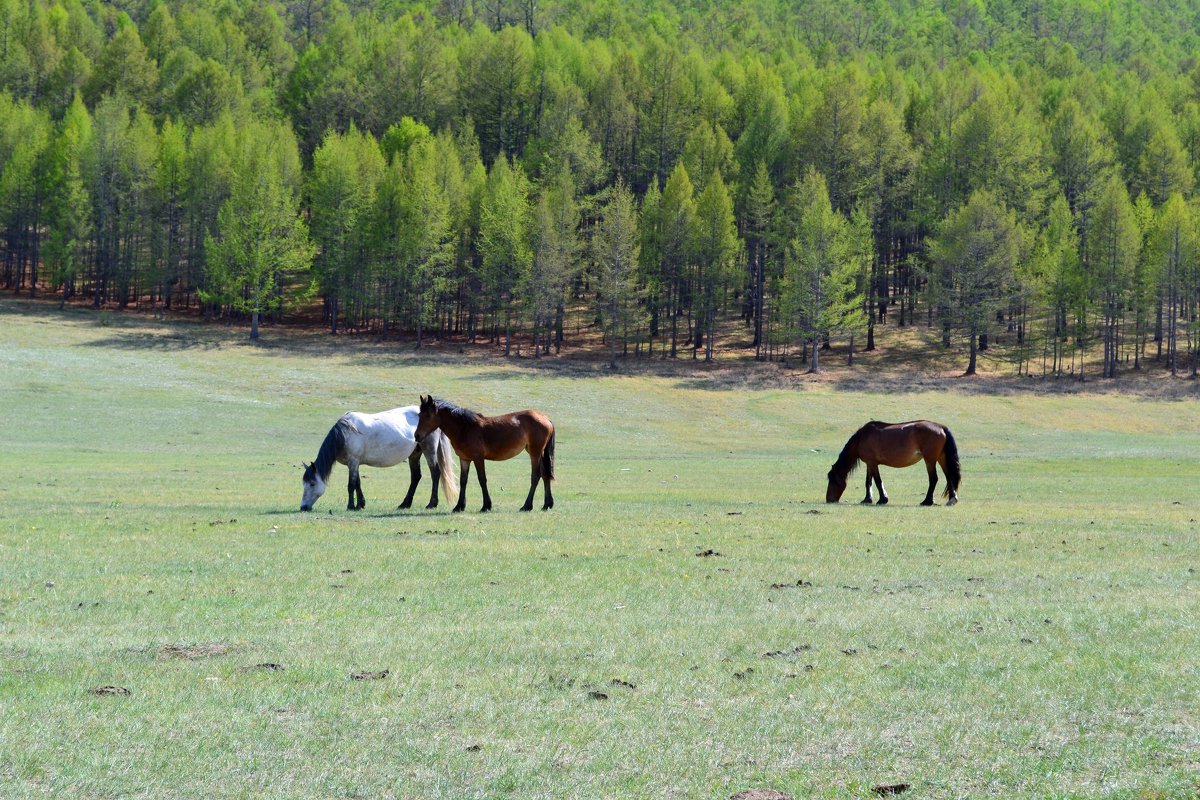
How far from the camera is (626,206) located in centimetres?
8862

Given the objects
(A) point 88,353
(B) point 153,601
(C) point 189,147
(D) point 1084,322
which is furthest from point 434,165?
(B) point 153,601

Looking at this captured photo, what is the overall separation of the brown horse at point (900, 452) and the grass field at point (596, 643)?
4.07 ft

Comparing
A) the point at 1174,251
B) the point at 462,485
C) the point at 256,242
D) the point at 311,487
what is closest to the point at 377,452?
the point at 311,487

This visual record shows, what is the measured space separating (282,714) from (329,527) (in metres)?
12.1

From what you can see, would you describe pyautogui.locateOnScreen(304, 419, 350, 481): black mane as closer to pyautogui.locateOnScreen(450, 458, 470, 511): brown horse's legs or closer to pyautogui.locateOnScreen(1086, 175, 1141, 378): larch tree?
pyautogui.locateOnScreen(450, 458, 470, 511): brown horse's legs

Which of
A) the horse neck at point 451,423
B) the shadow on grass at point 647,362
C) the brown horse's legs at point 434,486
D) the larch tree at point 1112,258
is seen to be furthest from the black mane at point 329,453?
the larch tree at point 1112,258

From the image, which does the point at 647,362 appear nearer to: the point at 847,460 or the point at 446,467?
the point at 847,460

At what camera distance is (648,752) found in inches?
309

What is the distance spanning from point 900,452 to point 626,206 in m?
62.9

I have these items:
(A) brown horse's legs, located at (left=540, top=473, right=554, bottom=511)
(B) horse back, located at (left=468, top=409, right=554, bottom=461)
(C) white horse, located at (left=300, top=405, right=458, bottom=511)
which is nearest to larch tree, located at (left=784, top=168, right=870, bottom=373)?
(C) white horse, located at (left=300, top=405, right=458, bottom=511)

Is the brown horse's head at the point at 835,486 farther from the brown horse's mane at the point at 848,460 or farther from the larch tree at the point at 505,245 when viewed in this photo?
the larch tree at the point at 505,245

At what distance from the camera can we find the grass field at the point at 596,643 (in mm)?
7512

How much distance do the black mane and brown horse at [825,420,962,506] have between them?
11.2 metres

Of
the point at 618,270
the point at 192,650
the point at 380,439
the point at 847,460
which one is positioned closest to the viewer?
the point at 192,650
